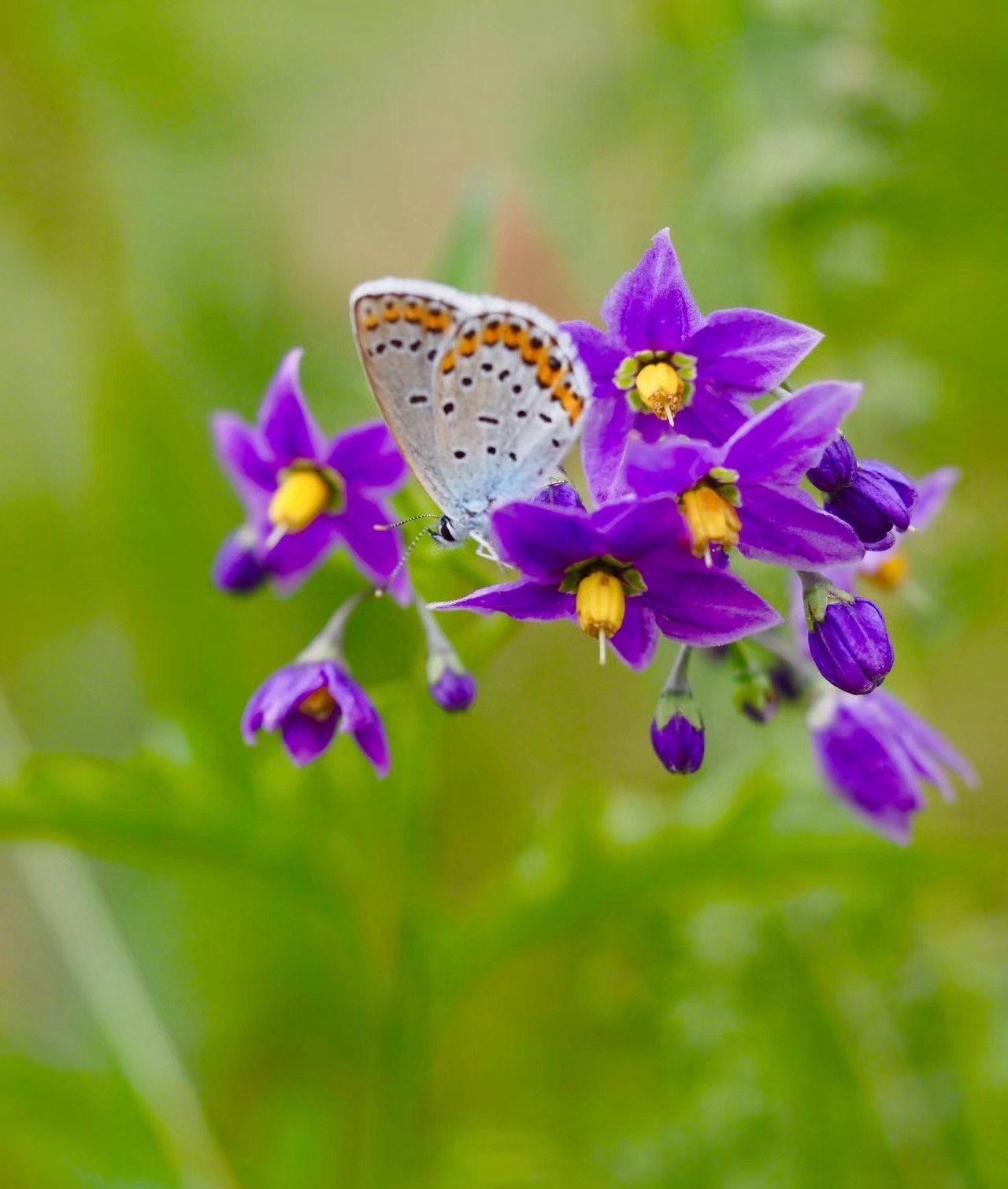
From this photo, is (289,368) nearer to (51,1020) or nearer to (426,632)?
(426,632)

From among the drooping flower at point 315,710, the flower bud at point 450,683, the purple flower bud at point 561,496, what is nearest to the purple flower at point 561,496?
the purple flower bud at point 561,496

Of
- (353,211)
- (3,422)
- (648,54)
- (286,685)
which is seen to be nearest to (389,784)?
(286,685)

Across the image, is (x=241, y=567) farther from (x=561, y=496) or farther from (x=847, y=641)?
(x=847, y=641)

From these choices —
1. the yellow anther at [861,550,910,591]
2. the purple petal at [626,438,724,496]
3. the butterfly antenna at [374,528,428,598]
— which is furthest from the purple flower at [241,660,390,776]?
the yellow anther at [861,550,910,591]

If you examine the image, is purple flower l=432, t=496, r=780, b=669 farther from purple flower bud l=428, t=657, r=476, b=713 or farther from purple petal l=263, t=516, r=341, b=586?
purple petal l=263, t=516, r=341, b=586

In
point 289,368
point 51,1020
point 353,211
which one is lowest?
point 51,1020

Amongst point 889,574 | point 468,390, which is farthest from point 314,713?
point 889,574
